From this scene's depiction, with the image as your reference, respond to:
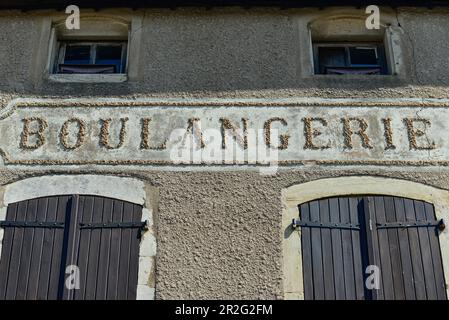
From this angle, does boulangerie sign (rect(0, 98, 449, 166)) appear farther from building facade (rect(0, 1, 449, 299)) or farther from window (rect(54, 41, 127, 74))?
window (rect(54, 41, 127, 74))

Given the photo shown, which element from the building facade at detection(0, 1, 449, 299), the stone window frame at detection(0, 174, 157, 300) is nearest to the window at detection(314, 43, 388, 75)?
the building facade at detection(0, 1, 449, 299)

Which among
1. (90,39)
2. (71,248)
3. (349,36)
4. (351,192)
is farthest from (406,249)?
(90,39)

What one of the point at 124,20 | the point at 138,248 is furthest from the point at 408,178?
the point at 124,20

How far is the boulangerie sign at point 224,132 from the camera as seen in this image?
7.25 meters

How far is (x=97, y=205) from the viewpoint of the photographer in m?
6.95

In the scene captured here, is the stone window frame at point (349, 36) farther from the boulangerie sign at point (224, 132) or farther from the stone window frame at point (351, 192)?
the stone window frame at point (351, 192)

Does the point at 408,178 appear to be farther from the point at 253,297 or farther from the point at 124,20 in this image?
the point at 124,20

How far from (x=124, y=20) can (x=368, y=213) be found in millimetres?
3483

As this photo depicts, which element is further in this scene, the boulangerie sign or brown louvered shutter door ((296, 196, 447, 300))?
the boulangerie sign

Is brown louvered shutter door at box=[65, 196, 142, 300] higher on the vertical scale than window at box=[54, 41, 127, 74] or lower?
lower

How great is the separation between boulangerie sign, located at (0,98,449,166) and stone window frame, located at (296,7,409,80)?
36 cm

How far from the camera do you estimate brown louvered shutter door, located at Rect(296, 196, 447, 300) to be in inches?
255

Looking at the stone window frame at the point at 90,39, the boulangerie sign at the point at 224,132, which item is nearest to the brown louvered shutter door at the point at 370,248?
the boulangerie sign at the point at 224,132

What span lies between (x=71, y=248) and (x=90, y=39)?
271 cm
